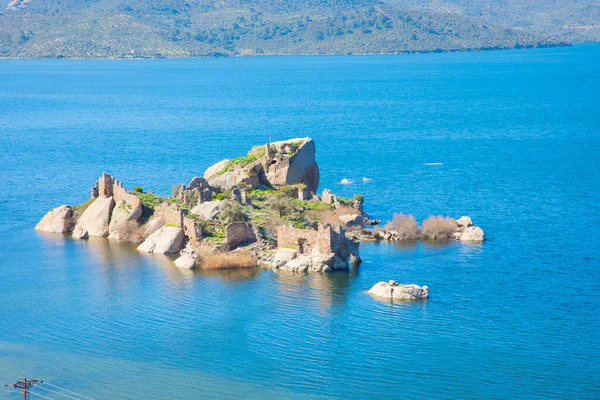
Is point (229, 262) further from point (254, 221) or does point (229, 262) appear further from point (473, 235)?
point (473, 235)

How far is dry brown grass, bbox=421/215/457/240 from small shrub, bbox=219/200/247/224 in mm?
10100

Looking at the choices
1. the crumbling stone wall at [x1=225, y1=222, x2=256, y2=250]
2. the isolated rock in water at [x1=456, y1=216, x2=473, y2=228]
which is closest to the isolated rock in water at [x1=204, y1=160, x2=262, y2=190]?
the crumbling stone wall at [x1=225, y1=222, x2=256, y2=250]

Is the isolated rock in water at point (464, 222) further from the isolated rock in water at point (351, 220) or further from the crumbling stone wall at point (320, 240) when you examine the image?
the crumbling stone wall at point (320, 240)

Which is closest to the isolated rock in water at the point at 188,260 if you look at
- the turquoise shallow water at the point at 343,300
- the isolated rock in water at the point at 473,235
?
the turquoise shallow water at the point at 343,300

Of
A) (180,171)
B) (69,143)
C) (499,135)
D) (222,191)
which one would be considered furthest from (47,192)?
(499,135)

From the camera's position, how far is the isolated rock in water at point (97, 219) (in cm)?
5919

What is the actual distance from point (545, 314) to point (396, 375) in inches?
388

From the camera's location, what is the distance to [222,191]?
206 ft

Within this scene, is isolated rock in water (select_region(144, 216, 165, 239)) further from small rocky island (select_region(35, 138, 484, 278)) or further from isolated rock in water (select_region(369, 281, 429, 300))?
isolated rock in water (select_region(369, 281, 429, 300))

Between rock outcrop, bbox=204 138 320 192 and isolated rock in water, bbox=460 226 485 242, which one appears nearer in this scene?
isolated rock in water, bbox=460 226 485 242

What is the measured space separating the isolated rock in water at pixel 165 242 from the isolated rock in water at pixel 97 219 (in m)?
4.12

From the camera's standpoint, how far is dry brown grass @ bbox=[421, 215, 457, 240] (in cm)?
5700

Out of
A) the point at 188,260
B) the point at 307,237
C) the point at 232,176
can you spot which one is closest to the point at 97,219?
the point at 232,176

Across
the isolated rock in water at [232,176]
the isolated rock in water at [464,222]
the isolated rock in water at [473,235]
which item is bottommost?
the isolated rock in water at [473,235]
